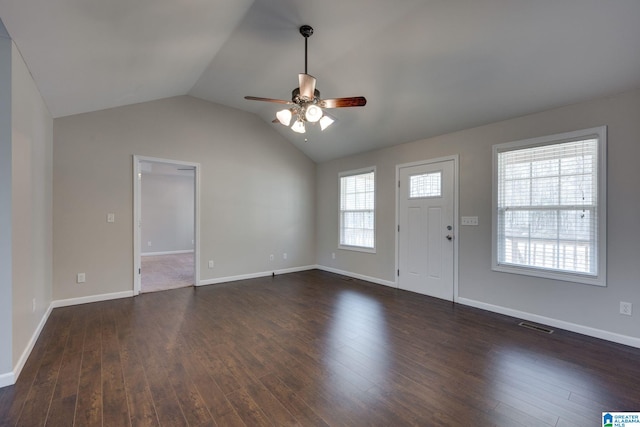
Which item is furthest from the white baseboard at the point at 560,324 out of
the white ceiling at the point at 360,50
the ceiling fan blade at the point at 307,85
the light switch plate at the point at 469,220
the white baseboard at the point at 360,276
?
the ceiling fan blade at the point at 307,85

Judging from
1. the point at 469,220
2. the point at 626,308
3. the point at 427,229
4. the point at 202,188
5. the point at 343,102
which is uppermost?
the point at 343,102

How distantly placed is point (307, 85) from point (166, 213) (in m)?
8.19

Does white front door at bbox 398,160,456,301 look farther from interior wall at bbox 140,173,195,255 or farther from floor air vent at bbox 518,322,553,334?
interior wall at bbox 140,173,195,255

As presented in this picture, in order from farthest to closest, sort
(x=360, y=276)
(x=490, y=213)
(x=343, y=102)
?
(x=360, y=276), (x=490, y=213), (x=343, y=102)

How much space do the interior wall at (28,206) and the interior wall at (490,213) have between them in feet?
14.8

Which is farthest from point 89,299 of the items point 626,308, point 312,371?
point 626,308

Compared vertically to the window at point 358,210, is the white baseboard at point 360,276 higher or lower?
lower

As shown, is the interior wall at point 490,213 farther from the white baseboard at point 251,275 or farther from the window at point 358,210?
the white baseboard at point 251,275

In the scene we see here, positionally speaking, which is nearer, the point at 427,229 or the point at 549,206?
the point at 549,206

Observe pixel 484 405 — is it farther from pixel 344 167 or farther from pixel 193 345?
pixel 344 167

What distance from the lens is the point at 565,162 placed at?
3.15 meters

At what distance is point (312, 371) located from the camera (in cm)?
228

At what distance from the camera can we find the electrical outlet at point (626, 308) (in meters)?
2.75

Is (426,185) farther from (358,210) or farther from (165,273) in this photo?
(165,273)
